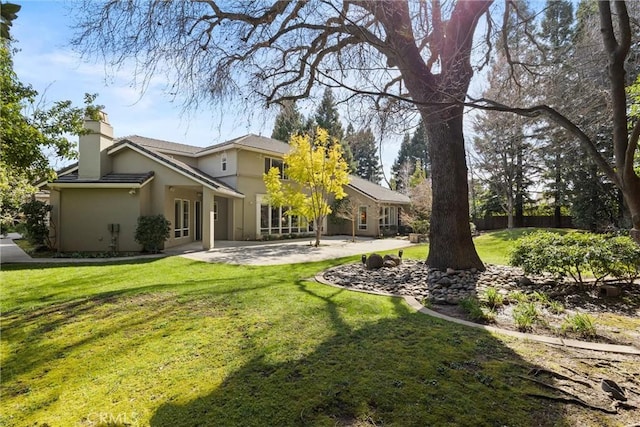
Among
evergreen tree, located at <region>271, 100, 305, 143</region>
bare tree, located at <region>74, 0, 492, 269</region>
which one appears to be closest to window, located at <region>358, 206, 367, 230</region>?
evergreen tree, located at <region>271, 100, 305, 143</region>

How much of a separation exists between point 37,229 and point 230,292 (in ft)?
41.1

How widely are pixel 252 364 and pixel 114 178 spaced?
13907 mm

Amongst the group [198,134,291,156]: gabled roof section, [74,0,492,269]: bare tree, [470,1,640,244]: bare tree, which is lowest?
[470,1,640,244]: bare tree

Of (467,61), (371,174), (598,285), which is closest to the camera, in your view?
(467,61)

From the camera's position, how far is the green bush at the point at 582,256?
5957 mm

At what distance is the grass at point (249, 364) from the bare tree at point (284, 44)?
9.92 ft

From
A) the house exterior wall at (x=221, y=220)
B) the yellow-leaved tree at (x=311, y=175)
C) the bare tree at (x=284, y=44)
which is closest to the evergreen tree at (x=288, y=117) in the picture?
the bare tree at (x=284, y=44)

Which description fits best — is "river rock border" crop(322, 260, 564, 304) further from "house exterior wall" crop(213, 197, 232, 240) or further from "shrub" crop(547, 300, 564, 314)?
"house exterior wall" crop(213, 197, 232, 240)

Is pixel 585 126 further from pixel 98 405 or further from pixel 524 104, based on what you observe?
pixel 98 405

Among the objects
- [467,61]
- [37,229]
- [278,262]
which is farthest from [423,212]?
[37,229]

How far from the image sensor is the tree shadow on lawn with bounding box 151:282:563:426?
2.51 metres

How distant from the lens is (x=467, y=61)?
18.4ft

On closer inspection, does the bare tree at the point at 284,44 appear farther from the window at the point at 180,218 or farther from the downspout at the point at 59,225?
the downspout at the point at 59,225

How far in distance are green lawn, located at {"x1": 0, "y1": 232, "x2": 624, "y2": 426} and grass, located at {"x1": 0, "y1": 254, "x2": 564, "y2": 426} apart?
14mm
